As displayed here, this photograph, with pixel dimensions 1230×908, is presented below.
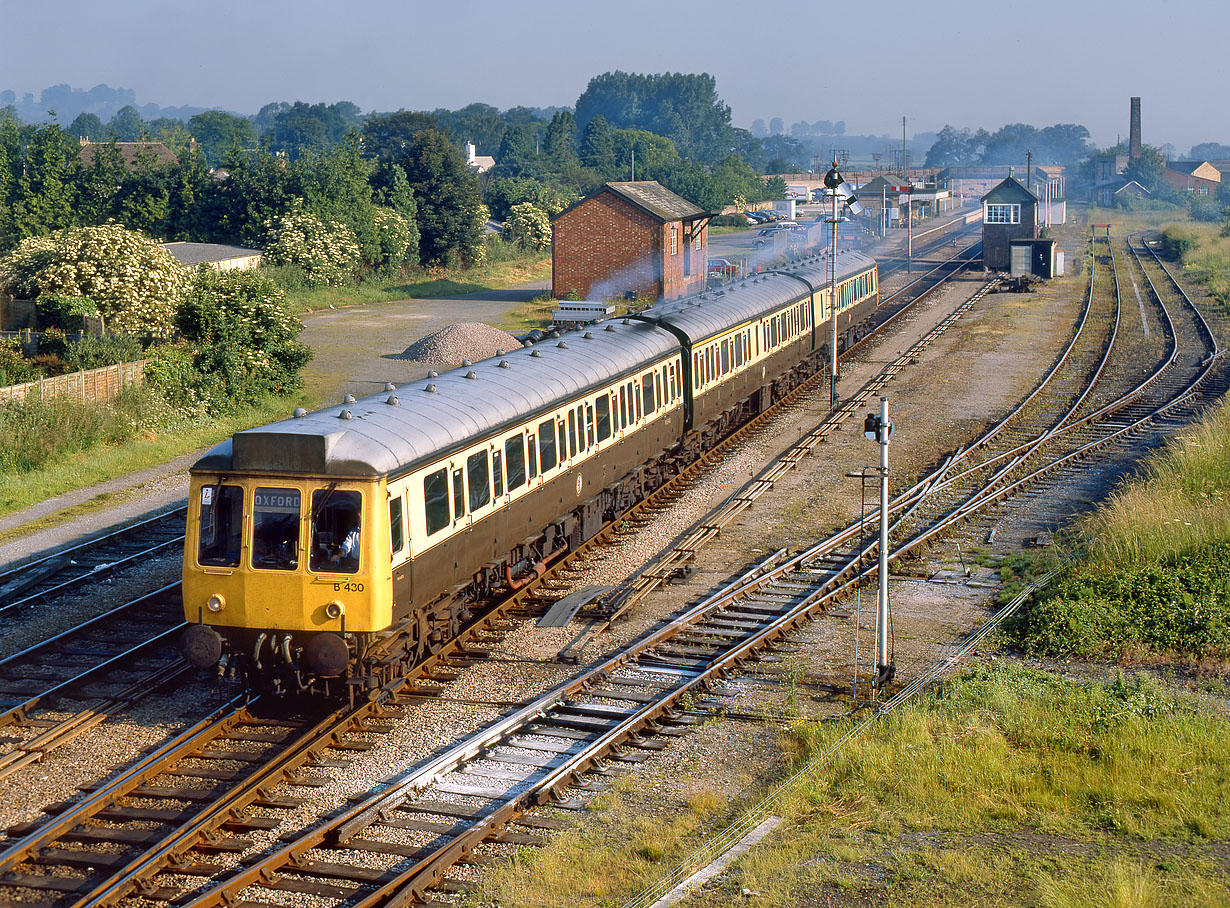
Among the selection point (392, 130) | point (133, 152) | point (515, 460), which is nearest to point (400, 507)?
point (515, 460)

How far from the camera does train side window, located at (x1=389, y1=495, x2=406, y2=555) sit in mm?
12844

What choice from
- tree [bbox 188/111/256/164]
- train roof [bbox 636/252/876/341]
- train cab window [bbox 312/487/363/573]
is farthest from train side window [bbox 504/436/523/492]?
tree [bbox 188/111/256/164]

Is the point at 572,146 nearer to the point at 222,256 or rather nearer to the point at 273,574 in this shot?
the point at 222,256

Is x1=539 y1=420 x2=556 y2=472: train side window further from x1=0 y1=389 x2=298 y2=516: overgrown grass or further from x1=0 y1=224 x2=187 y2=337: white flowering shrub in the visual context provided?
x1=0 y1=224 x2=187 y2=337: white flowering shrub

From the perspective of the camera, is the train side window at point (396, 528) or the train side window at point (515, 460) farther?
the train side window at point (515, 460)

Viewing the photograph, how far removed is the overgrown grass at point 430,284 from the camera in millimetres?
55750

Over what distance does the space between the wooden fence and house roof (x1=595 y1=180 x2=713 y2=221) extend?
2629 centimetres

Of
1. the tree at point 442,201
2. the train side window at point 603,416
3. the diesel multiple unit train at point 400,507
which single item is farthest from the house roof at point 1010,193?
the train side window at point 603,416

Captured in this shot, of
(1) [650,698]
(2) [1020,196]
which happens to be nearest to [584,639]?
(1) [650,698]

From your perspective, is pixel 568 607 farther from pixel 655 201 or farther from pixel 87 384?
pixel 655 201

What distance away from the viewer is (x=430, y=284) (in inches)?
2606

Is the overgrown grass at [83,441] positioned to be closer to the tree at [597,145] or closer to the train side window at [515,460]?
the train side window at [515,460]

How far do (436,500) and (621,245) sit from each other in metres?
40.4

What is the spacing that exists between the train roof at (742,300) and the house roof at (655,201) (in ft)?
41.5
